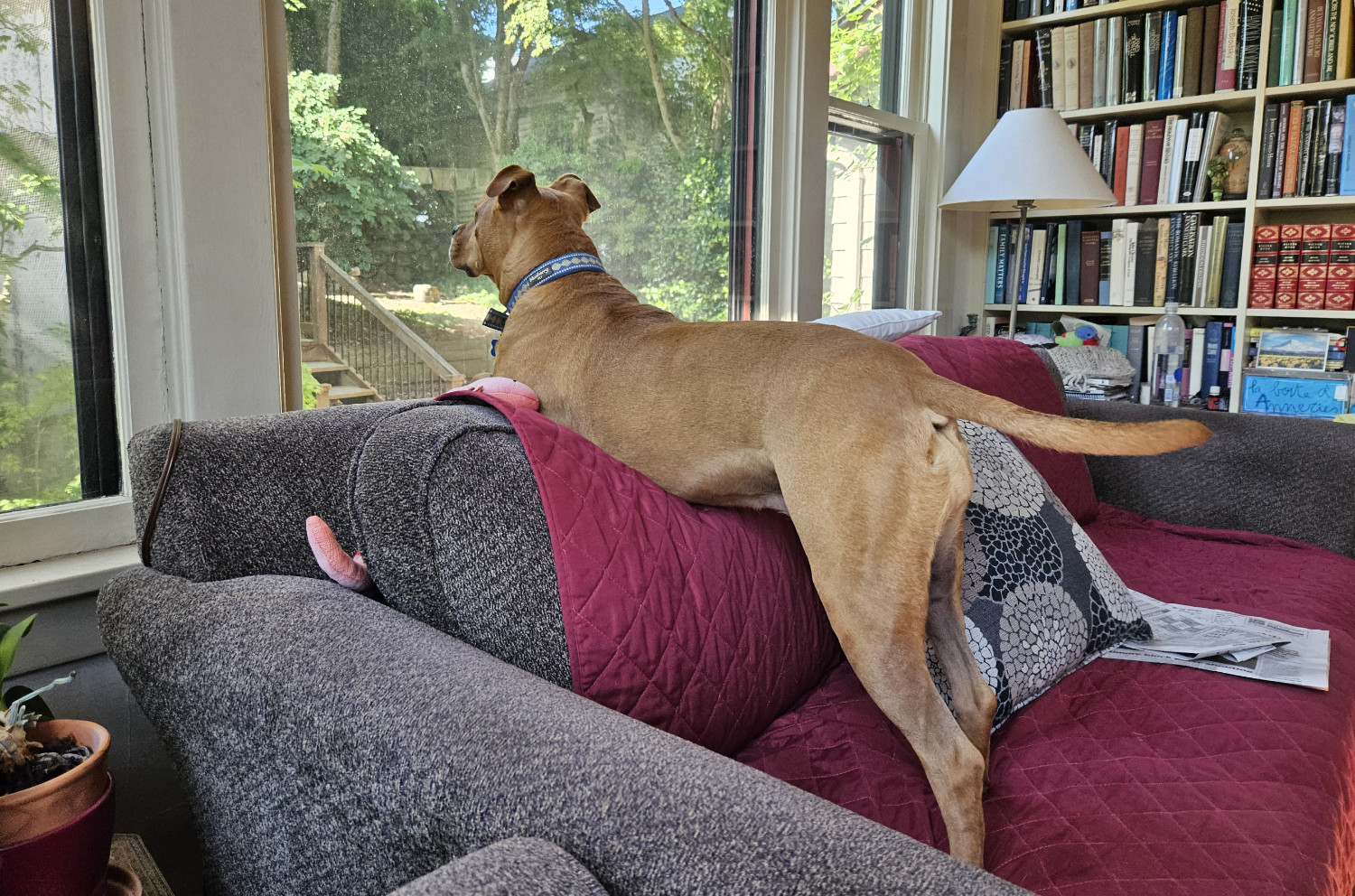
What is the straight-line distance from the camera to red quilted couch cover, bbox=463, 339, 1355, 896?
2.88ft

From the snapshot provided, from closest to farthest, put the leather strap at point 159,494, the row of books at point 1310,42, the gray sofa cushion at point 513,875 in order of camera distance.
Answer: the gray sofa cushion at point 513,875 → the leather strap at point 159,494 → the row of books at point 1310,42

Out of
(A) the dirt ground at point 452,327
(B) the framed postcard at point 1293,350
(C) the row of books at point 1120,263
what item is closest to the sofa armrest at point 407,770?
(A) the dirt ground at point 452,327

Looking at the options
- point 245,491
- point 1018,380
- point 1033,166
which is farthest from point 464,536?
point 1033,166

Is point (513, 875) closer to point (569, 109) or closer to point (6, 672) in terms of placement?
point (6, 672)

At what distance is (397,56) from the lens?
1.74 metres

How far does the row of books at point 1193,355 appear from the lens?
3.18 meters

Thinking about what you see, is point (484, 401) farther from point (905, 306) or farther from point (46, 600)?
point (905, 306)

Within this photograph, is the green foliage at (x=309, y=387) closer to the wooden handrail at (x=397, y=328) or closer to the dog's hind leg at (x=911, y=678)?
the wooden handrail at (x=397, y=328)

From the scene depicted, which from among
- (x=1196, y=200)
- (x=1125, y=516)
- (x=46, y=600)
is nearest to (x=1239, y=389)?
(x=1196, y=200)

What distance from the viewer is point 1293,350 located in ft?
9.78

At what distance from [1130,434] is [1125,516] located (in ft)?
4.00

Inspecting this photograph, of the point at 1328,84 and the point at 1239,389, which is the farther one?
the point at 1239,389

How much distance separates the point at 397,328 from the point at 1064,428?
127cm

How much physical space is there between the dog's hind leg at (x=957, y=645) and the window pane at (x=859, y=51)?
2.08m
